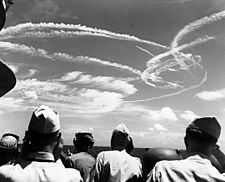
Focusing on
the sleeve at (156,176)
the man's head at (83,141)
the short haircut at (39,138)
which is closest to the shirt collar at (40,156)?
the short haircut at (39,138)

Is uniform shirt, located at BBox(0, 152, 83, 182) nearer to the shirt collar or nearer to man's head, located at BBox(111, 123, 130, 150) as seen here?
the shirt collar

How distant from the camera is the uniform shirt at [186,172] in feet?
14.6

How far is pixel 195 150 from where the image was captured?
481 centimetres

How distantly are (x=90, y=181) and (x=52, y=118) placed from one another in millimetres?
3926

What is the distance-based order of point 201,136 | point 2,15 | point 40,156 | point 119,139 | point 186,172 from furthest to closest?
point 119,139
point 201,136
point 186,172
point 40,156
point 2,15

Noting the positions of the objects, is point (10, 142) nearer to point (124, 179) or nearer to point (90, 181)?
point (90, 181)

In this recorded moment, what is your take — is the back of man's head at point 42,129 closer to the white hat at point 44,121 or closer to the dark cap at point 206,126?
the white hat at point 44,121

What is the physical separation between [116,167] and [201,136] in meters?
2.64

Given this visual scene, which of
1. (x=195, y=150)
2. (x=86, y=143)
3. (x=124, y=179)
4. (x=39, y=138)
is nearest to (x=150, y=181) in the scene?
(x=195, y=150)

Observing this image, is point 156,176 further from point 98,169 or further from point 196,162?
point 98,169

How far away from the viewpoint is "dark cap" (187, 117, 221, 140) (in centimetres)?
492

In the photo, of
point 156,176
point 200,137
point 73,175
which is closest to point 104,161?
point 156,176

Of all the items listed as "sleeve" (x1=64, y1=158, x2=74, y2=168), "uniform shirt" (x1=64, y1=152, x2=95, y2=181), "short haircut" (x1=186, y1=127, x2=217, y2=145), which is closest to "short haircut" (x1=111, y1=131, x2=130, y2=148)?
"uniform shirt" (x1=64, y1=152, x2=95, y2=181)

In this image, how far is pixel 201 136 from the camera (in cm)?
487
